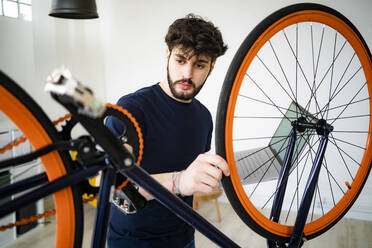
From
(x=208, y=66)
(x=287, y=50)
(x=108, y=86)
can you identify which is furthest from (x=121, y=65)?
(x=208, y=66)

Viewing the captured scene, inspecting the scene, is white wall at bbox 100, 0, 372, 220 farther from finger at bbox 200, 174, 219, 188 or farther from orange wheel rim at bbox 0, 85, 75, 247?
orange wheel rim at bbox 0, 85, 75, 247

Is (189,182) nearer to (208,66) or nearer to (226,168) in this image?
(226,168)

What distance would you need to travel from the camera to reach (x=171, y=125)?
3.70 ft

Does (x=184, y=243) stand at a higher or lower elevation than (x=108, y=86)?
lower

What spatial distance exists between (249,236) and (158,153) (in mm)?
1823

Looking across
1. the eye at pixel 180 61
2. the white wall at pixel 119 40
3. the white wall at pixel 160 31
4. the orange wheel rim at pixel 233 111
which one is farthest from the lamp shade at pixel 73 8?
the orange wheel rim at pixel 233 111

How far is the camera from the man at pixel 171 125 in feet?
3.48

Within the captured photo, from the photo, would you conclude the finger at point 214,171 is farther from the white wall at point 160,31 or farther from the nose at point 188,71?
the white wall at point 160,31

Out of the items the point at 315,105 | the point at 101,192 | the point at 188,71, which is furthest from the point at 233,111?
the point at 315,105

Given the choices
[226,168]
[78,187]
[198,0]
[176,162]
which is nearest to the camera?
[78,187]

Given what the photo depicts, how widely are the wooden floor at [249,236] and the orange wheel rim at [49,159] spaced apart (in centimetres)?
211

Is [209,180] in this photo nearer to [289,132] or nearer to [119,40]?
[289,132]

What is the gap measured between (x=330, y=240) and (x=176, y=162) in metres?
2.04

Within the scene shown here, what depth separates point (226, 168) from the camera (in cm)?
60
